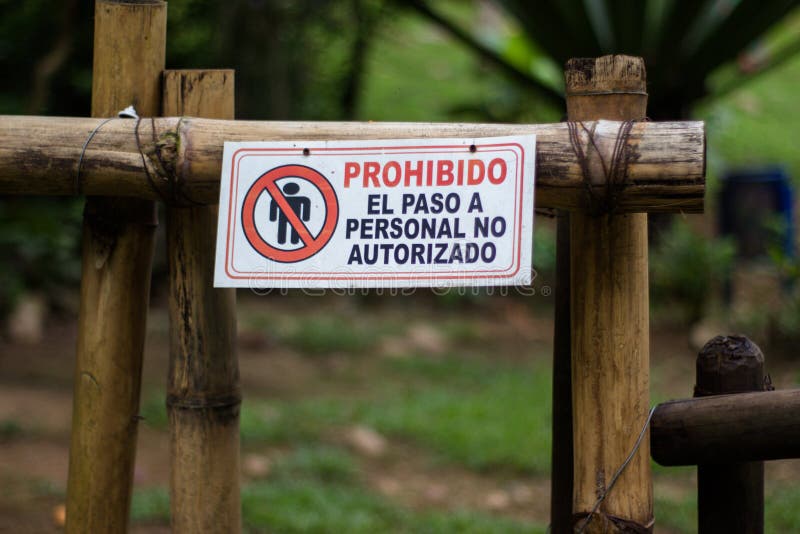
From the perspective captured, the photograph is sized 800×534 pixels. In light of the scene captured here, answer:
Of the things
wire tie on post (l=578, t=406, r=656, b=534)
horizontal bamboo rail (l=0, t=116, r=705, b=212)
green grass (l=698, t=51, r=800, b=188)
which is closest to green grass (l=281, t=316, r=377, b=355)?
green grass (l=698, t=51, r=800, b=188)

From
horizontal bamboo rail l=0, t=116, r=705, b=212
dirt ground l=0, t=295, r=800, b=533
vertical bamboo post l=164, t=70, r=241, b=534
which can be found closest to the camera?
horizontal bamboo rail l=0, t=116, r=705, b=212

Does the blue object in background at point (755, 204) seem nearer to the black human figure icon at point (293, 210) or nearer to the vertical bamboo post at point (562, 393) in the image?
the vertical bamboo post at point (562, 393)

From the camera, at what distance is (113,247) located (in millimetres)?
2182

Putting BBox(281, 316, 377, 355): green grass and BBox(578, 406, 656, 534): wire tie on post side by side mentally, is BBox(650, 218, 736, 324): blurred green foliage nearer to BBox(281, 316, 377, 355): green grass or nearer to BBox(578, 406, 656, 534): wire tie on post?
BBox(281, 316, 377, 355): green grass

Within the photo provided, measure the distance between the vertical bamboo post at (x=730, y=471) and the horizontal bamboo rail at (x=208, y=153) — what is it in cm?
38

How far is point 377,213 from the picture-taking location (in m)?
1.87

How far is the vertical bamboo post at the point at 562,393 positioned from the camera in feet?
7.07

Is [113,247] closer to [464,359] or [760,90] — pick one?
[464,359]

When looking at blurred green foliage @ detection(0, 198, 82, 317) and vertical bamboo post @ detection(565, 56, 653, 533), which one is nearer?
vertical bamboo post @ detection(565, 56, 653, 533)

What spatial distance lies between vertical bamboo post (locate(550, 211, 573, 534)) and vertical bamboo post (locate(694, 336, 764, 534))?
0.28 m

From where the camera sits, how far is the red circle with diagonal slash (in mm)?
1889

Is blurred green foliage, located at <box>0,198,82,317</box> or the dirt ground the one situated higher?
blurred green foliage, located at <box>0,198,82,317</box>

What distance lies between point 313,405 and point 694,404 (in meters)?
2.69

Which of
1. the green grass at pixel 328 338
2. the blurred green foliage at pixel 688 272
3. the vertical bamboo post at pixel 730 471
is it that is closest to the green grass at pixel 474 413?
the green grass at pixel 328 338
